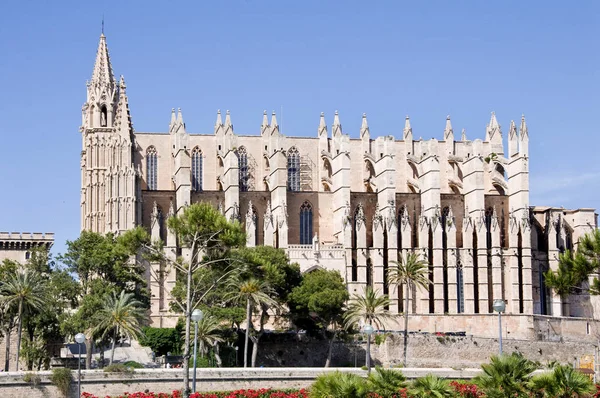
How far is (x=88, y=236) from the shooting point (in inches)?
2648

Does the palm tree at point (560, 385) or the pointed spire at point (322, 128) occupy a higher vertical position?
the pointed spire at point (322, 128)

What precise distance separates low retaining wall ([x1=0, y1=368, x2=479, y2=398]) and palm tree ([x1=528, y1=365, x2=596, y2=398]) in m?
11.1

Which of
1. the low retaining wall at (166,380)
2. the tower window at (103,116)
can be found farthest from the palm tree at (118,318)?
the tower window at (103,116)

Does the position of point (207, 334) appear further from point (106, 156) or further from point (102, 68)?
point (102, 68)

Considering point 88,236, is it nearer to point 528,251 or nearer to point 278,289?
point 278,289

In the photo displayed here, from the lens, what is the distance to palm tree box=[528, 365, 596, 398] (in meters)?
40.2

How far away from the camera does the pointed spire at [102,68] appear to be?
3295 inches

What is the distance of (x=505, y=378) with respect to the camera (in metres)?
40.3

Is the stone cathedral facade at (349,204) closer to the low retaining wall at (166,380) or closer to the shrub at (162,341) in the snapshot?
the shrub at (162,341)

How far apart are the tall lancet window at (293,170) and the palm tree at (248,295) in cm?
2448

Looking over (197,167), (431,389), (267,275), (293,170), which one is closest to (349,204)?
(293,170)

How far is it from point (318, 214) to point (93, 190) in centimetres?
1614

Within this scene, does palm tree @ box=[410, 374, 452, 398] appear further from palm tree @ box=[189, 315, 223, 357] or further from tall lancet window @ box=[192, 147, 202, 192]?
tall lancet window @ box=[192, 147, 202, 192]

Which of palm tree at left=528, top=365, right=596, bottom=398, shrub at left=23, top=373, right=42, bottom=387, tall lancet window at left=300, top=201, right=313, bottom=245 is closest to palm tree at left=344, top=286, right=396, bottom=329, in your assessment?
tall lancet window at left=300, top=201, right=313, bottom=245
